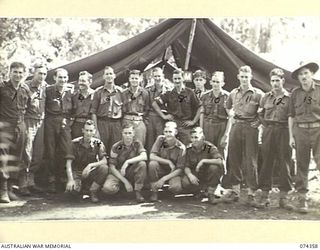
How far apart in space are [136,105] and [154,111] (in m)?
0.10

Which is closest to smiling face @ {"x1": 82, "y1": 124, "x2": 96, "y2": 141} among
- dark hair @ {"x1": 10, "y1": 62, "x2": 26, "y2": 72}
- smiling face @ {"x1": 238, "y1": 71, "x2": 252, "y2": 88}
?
dark hair @ {"x1": 10, "y1": 62, "x2": 26, "y2": 72}

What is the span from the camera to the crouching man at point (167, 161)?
7.88ft

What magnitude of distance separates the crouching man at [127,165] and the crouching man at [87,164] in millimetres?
46

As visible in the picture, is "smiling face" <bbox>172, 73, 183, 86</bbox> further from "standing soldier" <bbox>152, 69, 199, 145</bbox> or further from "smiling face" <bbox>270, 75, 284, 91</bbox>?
"smiling face" <bbox>270, 75, 284, 91</bbox>

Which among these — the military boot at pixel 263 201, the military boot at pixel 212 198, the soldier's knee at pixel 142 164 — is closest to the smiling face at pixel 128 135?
the soldier's knee at pixel 142 164

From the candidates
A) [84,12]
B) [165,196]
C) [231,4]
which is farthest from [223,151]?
[84,12]

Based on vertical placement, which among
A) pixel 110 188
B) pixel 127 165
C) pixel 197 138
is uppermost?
pixel 197 138

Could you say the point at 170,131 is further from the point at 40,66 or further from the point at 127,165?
the point at 40,66

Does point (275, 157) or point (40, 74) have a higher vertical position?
point (40, 74)

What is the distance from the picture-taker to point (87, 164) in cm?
242

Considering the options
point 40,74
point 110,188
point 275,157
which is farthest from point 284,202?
point 40,74

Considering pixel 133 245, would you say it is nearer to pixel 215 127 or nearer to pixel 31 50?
pixel 215 127

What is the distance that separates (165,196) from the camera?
94.7 inches

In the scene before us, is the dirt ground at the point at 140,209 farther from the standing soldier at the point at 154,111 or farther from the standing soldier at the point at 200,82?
the standing soldier at the point at 200,82
